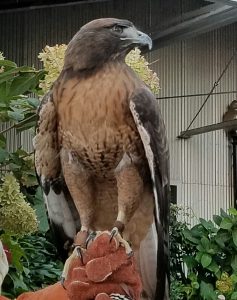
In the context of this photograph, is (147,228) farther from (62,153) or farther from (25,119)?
(25,119)

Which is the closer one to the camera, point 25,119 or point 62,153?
point 62,153

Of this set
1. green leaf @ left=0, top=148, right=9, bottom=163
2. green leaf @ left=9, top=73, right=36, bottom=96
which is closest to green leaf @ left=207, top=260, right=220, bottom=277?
green leaf @ left=0, top=148, right=9, bottom=163

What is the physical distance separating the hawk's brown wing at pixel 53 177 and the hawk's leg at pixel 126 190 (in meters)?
0.11

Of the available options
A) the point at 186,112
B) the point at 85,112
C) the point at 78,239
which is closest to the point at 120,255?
the point at 78,239

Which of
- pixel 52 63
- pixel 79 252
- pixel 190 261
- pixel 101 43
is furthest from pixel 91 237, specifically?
pixel 190 261

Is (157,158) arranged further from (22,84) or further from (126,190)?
(22,84)

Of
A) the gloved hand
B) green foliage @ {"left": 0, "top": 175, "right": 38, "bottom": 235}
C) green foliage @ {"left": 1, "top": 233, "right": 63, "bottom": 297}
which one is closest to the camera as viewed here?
the gloved hand

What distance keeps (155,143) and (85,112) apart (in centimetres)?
11

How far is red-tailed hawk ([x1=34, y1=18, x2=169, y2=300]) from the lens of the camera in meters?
1.07

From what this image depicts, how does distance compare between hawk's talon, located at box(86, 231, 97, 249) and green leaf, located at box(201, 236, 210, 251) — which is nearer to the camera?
hawk's talon, located at box(86, 231, 97, 249)

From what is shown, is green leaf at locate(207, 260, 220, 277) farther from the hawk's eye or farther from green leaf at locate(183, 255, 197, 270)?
the hawk's eye

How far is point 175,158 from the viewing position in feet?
20.2

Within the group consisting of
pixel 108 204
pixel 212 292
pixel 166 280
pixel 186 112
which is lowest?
pixel 212 292

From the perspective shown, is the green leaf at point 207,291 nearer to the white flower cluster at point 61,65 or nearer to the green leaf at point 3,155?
the green leaf at point 3,155
